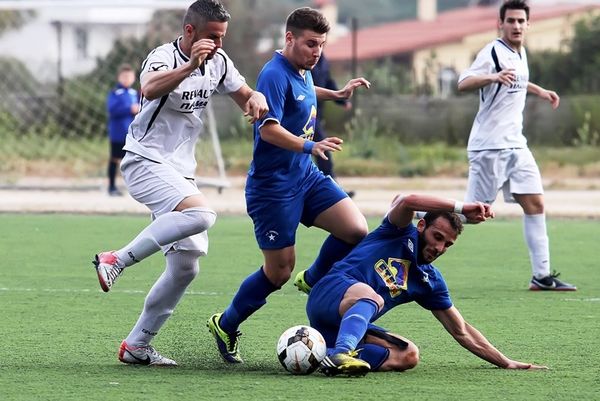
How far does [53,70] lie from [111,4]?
4.43 meters

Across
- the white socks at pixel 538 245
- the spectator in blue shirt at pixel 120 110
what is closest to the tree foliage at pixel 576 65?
the spectator in blue shirt at pixel 120 110

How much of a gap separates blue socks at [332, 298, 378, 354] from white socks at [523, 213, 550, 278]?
160 inches

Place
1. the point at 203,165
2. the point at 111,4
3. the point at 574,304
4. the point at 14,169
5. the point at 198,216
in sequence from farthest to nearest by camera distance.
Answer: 1. the point at 14,169
2. the point at 203,165
3. the point at 111,4
4. the point at 574,304
5. the point at 198,216

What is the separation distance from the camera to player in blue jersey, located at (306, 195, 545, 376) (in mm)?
7066

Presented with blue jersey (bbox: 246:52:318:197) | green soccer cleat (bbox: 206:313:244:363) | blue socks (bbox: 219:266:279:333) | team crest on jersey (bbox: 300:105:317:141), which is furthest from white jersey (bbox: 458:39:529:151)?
green soccer cleat (bbox: 206:313:244:363)

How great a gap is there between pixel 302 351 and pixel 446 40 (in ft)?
140

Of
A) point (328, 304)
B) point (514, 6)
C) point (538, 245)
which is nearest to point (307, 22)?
point (328, 304)

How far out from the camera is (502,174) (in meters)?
10.9

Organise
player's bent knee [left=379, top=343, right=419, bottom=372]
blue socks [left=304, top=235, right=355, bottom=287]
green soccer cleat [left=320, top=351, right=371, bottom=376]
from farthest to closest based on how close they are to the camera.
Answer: blue socks [left=304, top=235, right=355, bottom=287], player's bent knee [left=379, top=343, right=419, bottom=372], green soccer cleat [left=320, top=351, right=371, bottom=376]

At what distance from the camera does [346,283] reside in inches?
283

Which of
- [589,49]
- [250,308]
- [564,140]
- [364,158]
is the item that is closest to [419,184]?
[364,158]

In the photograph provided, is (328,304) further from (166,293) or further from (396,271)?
(166,293)

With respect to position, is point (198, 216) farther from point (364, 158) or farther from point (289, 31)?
point (364, 158)

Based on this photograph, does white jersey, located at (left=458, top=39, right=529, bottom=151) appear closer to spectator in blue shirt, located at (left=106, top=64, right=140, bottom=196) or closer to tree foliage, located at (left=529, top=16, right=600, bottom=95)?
spectator in blue shirt, located at (left=106, top=64, right=140, bottom=196)
